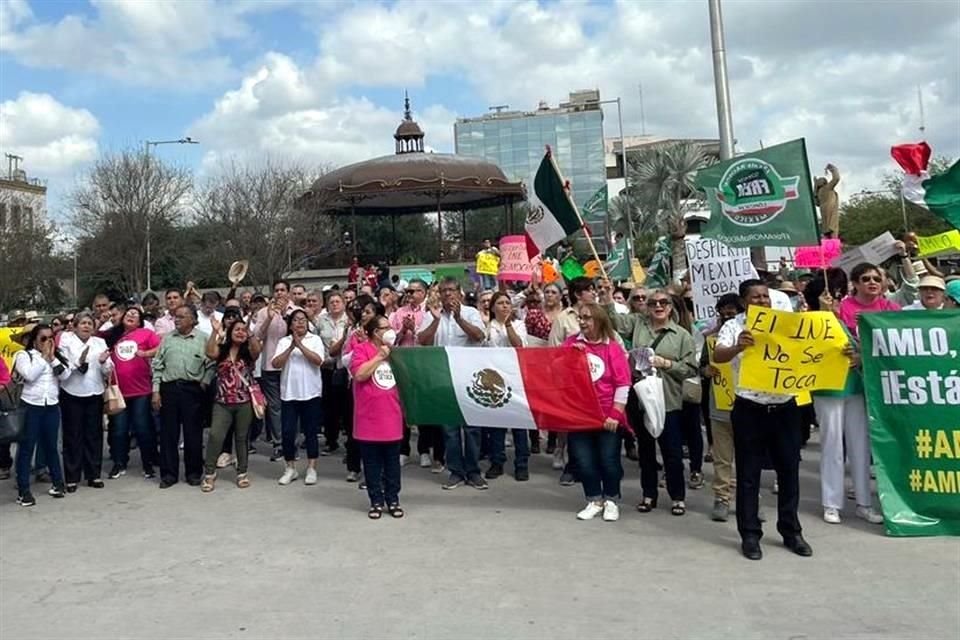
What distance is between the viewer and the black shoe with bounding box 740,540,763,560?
5.41 meters

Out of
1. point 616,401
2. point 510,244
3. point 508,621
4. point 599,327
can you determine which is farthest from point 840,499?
point 510,244

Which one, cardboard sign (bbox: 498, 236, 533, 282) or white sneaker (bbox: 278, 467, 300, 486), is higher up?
cardboard sign (bbox: 498, 236, 533, 282)

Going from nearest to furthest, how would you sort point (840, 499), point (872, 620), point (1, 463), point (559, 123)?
1. point (872, 620)
2. point (840, 499)
3. point (1, 463)
4. point (559, 123)

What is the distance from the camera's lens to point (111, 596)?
510cm

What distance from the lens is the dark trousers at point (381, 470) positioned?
267 inches

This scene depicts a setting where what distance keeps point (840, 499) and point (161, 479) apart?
20.8 feet

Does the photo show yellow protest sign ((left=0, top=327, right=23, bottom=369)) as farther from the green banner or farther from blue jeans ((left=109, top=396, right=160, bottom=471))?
the green banner

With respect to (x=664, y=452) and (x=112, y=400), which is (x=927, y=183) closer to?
(x=664, y=452)

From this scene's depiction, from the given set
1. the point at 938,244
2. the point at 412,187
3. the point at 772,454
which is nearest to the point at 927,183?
the point at 938,244

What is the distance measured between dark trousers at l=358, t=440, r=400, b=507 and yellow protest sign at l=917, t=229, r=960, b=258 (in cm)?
567

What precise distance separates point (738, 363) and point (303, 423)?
4418mm

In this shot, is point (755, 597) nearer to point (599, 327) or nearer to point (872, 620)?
point (872, 620)

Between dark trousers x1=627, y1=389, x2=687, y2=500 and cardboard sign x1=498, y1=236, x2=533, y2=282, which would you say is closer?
dark trousers x1=627, y1=389, x2=687, y2=500

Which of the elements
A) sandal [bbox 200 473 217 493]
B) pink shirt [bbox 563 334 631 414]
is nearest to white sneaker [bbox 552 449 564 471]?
pink shirt [bbox 563 334 631 414]
